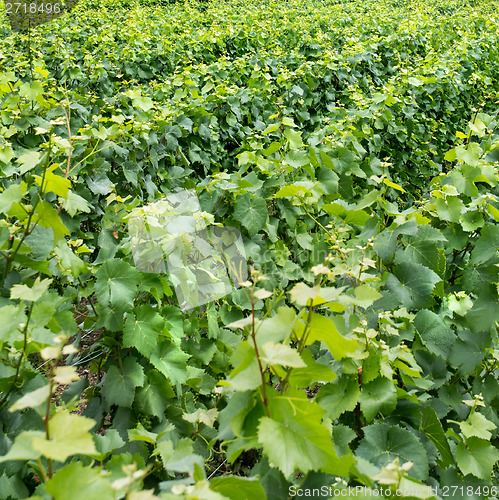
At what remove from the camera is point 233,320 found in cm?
215

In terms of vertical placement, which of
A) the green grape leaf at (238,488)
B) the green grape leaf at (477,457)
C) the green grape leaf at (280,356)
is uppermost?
the green grape leaf at (280,356)

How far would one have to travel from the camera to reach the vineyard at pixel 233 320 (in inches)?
33.1

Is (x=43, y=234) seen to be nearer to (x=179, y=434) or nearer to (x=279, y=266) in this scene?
(x=179, y=434)

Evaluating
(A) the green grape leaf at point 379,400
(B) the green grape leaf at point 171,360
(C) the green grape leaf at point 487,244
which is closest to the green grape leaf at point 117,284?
(B) the green grape leaf at point 171,360

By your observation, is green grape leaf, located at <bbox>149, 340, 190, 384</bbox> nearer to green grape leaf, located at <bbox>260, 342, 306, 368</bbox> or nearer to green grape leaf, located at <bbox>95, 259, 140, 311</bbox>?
green grape leaf, located at <bbox>95, 259, 140, 311</bbox>

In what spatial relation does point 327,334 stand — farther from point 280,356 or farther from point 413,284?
point 413,284

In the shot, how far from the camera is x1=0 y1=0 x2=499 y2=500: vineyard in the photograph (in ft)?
2.76

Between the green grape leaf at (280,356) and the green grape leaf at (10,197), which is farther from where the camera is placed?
the green grape leaf at (10,197)

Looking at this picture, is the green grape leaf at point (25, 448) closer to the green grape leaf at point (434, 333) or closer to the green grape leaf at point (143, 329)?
the green grape leaf at point (143, 329)

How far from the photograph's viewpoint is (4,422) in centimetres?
131

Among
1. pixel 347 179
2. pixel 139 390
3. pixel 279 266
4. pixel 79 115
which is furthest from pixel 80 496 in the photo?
pixel 79 115

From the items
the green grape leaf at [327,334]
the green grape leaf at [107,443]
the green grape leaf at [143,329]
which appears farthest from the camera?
the green grape leaf at [143,329]

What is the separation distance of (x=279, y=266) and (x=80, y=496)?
2.13 m

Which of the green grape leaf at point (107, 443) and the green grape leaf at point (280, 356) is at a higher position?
the green grape leaf at point (280, 356)
